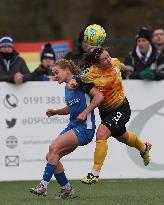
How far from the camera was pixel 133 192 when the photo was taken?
14039 mm

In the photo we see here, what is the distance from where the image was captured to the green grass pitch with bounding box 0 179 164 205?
12539 millimetres

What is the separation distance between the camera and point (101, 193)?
45.8ft

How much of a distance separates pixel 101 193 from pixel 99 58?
2039mm

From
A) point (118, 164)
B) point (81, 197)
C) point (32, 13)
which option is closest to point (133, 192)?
point (81, 197)

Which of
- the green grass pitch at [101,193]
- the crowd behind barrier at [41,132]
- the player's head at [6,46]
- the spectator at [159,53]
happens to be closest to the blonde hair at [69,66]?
the green grass pitch at [101,193]

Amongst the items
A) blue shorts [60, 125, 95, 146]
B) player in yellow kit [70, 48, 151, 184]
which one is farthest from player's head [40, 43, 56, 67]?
blue shorts [60, 125, 95, 146]

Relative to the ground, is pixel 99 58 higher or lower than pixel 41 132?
higher

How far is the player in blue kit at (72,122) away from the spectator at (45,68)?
11.5ft

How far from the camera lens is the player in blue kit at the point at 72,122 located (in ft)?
42.3

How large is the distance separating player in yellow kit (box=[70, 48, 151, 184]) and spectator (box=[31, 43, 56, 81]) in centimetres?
346

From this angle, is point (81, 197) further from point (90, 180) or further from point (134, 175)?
point (134, 175)

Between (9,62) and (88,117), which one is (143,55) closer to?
(9,62)

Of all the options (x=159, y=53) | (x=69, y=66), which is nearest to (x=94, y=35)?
(x=69, y=66)

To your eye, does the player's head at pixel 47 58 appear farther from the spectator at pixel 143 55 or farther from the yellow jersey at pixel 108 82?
the yellow jersey at pixel 108 82
